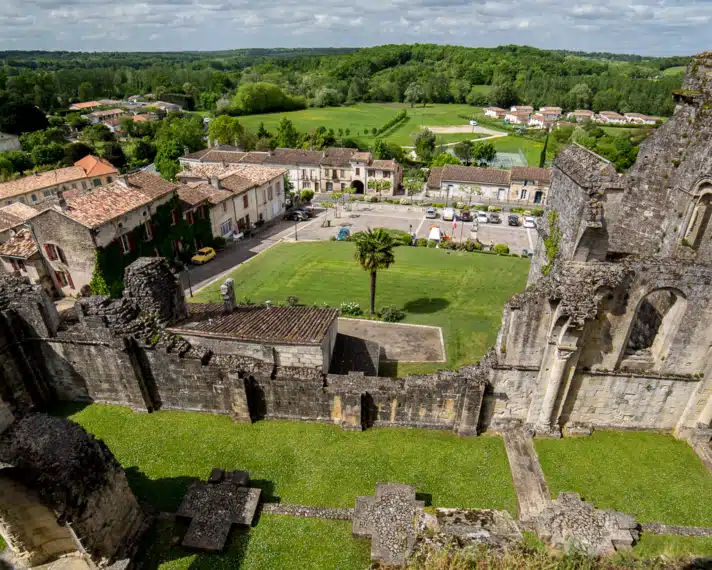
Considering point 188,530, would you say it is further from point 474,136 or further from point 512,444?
point 474,136

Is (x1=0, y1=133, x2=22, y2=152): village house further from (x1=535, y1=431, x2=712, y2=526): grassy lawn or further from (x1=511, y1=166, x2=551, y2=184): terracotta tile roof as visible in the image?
(x1=535, y1=431, x2=712, y2=526): grassy lawn

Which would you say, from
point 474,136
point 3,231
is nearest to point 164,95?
point 474,136

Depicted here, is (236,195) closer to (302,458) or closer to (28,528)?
(302,458)

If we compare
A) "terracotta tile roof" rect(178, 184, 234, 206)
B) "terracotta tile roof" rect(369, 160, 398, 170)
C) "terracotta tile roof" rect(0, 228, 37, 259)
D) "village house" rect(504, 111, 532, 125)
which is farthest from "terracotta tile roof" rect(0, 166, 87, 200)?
"village house" rect(504, 111, 532, 125)

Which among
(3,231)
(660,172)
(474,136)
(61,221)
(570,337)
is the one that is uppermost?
(660,172)

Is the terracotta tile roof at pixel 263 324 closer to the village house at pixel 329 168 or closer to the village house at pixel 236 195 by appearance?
the village house at pixel 236 195

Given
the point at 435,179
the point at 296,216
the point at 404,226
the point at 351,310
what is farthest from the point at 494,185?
the point at 351,310
